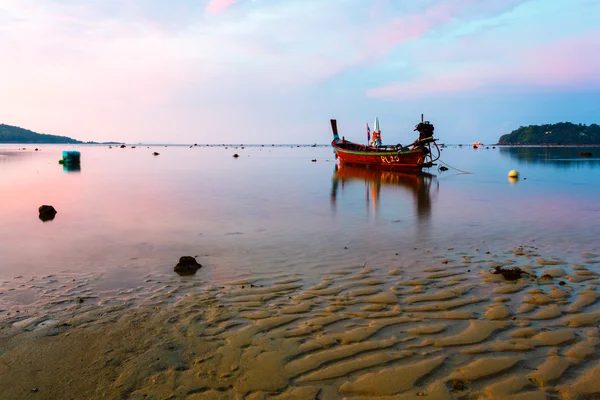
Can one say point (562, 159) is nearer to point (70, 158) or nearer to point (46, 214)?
point (70, 158)

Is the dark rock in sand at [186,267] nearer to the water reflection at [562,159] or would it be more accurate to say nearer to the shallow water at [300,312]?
the shallow water at [300,312]

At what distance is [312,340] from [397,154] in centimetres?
4920

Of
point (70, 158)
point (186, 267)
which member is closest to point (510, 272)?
point (186, 267)

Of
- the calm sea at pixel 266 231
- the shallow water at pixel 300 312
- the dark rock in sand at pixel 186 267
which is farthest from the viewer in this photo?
the calm sea at pixel 266 231

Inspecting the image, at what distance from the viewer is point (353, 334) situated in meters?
6.07

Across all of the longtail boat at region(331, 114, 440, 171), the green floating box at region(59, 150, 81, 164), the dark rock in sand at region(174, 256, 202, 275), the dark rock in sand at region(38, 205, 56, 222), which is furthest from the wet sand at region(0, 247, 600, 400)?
the green floating box at region(59, 150, 81, 164)

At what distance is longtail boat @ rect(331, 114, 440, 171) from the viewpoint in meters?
50.3

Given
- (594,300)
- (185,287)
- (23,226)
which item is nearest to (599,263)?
(594,300)

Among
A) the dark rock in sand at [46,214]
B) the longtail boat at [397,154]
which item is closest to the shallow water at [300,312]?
the dark rock in sand at [46,214]

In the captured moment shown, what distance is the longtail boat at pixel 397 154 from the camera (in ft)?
165

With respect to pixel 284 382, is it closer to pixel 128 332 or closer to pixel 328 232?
pixel 128 332

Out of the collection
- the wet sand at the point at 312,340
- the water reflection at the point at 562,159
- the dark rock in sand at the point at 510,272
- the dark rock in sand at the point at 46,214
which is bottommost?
the wet sand at the point at 312,340

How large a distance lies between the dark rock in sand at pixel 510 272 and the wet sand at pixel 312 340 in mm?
126

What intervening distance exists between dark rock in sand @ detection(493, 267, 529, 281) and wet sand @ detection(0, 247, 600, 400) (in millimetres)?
126
